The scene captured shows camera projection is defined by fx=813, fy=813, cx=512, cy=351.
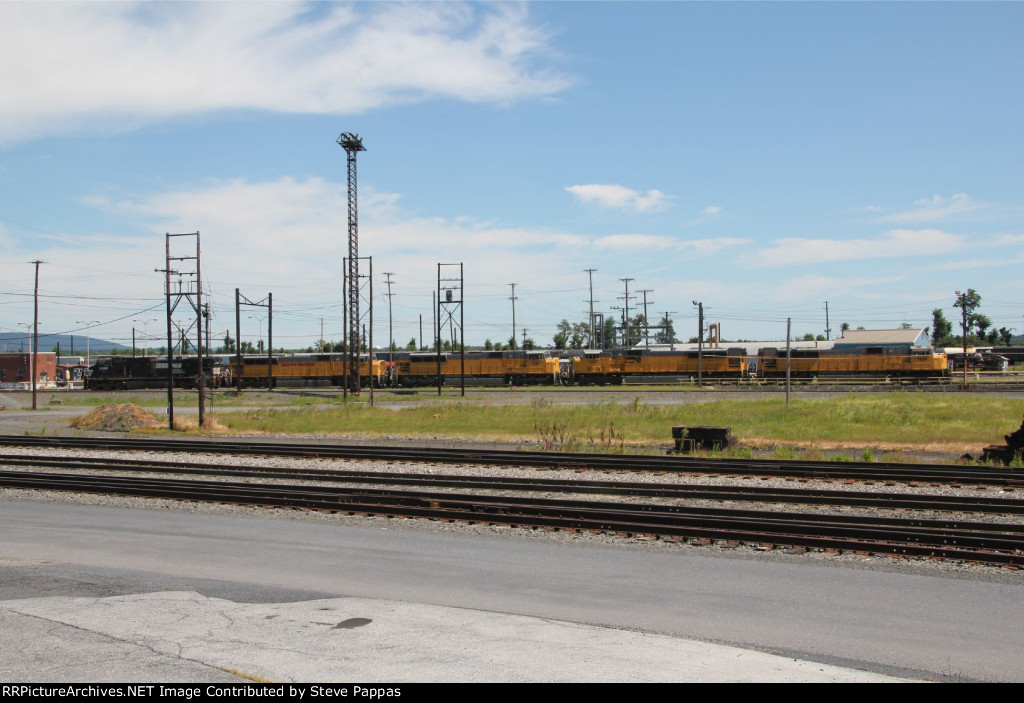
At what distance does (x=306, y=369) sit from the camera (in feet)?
255

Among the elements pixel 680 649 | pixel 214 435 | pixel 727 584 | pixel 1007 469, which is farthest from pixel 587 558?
pixel 214 435

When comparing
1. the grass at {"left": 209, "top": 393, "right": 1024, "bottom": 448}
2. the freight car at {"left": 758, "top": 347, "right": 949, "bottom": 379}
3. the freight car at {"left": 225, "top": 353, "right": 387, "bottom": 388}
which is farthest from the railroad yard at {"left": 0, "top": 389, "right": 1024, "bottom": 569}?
the freight car at {"left": 225, "top": 353, "right": 387, "bottom": 388}

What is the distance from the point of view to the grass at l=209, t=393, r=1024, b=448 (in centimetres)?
2775

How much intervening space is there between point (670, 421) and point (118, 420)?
24179 millimetres

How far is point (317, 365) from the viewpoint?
253 ft

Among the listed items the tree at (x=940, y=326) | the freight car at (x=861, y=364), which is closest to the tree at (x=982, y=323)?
the tree at (x=940, y=326)

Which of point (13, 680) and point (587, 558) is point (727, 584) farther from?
point (13, 680)

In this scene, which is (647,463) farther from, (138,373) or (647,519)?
(138,373)

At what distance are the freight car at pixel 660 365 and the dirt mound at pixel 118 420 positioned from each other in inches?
1790

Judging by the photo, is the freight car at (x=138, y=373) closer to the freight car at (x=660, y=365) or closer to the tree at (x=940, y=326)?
the freight car at (x=660, y=365)

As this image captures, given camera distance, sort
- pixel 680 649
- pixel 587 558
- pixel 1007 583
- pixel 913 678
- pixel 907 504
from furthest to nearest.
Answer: pixel 907 504 < pixel 587 558 < pixel 1007 583 < pixel 680 649 < pixel 913 678

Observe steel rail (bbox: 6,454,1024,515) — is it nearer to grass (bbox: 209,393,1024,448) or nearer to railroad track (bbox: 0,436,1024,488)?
railroad track (bbox: 0,436,1024,488)

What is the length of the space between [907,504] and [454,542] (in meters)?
7.91

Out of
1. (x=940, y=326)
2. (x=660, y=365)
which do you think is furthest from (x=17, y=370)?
(x=940, y=326)
